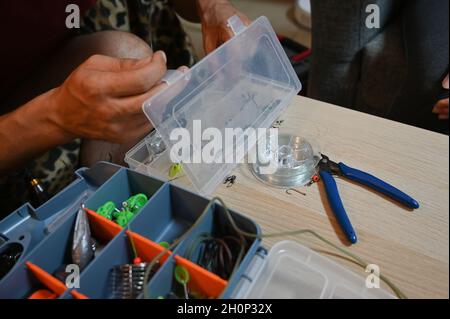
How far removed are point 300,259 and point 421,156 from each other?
232 mm

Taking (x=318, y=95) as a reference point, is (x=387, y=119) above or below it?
above

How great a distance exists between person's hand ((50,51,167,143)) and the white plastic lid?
256mm

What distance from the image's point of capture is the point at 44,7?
691 mm

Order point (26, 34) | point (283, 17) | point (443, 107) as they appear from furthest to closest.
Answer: point (283, 17)
point (26, 34)
point (443, 107)

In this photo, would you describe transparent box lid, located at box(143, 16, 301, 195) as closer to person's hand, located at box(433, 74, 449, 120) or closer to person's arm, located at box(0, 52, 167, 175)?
person's arm, located at box(0, 52, 167, 175)

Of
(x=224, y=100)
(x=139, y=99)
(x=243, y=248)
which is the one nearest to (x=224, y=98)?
(x=224, y=100)

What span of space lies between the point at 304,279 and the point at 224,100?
28 cm

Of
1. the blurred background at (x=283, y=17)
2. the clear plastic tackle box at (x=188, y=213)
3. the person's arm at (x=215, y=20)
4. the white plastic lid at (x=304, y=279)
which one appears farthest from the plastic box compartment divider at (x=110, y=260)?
the blurred background at (x=283, y=17)

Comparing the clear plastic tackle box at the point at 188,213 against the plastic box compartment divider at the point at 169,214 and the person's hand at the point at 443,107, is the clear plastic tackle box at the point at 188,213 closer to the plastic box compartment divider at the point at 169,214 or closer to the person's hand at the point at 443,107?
the plastic box compartment divider at the point at 169,214

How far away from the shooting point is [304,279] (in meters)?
0.37

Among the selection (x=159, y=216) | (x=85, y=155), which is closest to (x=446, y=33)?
(x=159, y=216)

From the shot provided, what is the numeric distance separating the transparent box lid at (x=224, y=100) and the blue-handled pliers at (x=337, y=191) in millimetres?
120

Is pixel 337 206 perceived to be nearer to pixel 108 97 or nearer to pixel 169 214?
pixel 169 214
